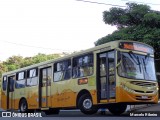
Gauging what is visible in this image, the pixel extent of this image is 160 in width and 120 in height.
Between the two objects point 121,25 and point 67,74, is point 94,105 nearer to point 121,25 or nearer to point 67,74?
point 67,74

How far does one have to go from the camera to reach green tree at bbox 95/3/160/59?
22.4 m

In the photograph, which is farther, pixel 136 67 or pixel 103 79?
pixel 103 79

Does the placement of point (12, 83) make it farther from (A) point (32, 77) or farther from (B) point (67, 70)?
(B) point (67, 70)

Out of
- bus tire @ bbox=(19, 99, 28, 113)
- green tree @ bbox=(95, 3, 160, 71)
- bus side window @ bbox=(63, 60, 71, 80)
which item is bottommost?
bus tire @ bbox=(19, 99, 28, 113)

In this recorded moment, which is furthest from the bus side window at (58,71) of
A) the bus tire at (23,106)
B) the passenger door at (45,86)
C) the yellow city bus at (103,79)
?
the bus tire at (23,106)

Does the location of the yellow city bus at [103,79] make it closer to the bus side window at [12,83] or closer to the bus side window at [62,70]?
the bus side window at [62,70]

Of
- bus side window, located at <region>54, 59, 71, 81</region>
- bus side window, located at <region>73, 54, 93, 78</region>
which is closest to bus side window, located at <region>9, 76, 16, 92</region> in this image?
bus side window, located at <region>54, 59, 71, 81</region>

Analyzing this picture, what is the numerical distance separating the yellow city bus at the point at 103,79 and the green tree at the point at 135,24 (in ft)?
24.4

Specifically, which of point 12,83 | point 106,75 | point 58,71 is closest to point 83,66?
point 106,75

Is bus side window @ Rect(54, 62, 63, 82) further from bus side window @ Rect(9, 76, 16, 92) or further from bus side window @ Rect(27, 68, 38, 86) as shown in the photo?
bus side window @ Rect(9, 76, 16, 92)

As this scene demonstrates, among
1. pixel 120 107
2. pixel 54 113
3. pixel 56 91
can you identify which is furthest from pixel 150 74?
pixel 54 113

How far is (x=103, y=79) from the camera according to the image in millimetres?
14023

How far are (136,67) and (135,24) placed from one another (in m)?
11.7

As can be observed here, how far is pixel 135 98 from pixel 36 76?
7.69m
